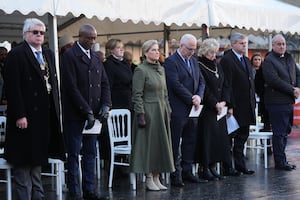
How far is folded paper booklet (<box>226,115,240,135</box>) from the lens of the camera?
8508mm

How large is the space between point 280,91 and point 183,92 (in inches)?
76.4

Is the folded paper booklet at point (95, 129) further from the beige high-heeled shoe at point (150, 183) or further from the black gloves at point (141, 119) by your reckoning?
the beige high-heeled shoe at point (150, 183)

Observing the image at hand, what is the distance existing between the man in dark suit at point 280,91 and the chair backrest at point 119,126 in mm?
2226

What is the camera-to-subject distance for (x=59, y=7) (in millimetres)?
7328

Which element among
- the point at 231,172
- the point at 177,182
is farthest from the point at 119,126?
the point at 231,172

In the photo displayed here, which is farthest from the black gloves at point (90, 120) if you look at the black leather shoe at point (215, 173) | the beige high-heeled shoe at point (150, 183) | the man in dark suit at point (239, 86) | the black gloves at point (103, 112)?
the man in dark suit at point (239, 86)

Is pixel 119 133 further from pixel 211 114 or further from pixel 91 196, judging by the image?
pixel 91 196

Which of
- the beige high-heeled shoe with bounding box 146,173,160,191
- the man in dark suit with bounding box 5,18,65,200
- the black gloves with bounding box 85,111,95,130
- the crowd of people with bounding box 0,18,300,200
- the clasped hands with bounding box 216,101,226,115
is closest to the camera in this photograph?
the man in dark suit with bounding box 5,18,65,200

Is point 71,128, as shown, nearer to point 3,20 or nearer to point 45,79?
point 45,79

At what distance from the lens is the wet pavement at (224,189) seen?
7219 millimetres

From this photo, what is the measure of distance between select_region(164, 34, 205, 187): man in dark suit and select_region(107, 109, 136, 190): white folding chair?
558mm

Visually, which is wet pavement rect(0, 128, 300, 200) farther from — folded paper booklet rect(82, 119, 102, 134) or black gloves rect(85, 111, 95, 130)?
black gloves rect(85, 111, 95, 130)

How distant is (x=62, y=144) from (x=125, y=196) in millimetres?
1301

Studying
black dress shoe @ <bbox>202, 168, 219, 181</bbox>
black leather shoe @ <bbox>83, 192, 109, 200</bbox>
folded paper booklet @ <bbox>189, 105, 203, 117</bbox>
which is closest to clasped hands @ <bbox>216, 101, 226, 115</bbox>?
folded paper booklet @ <bbox>189, 105, 203, 117</bbox>
